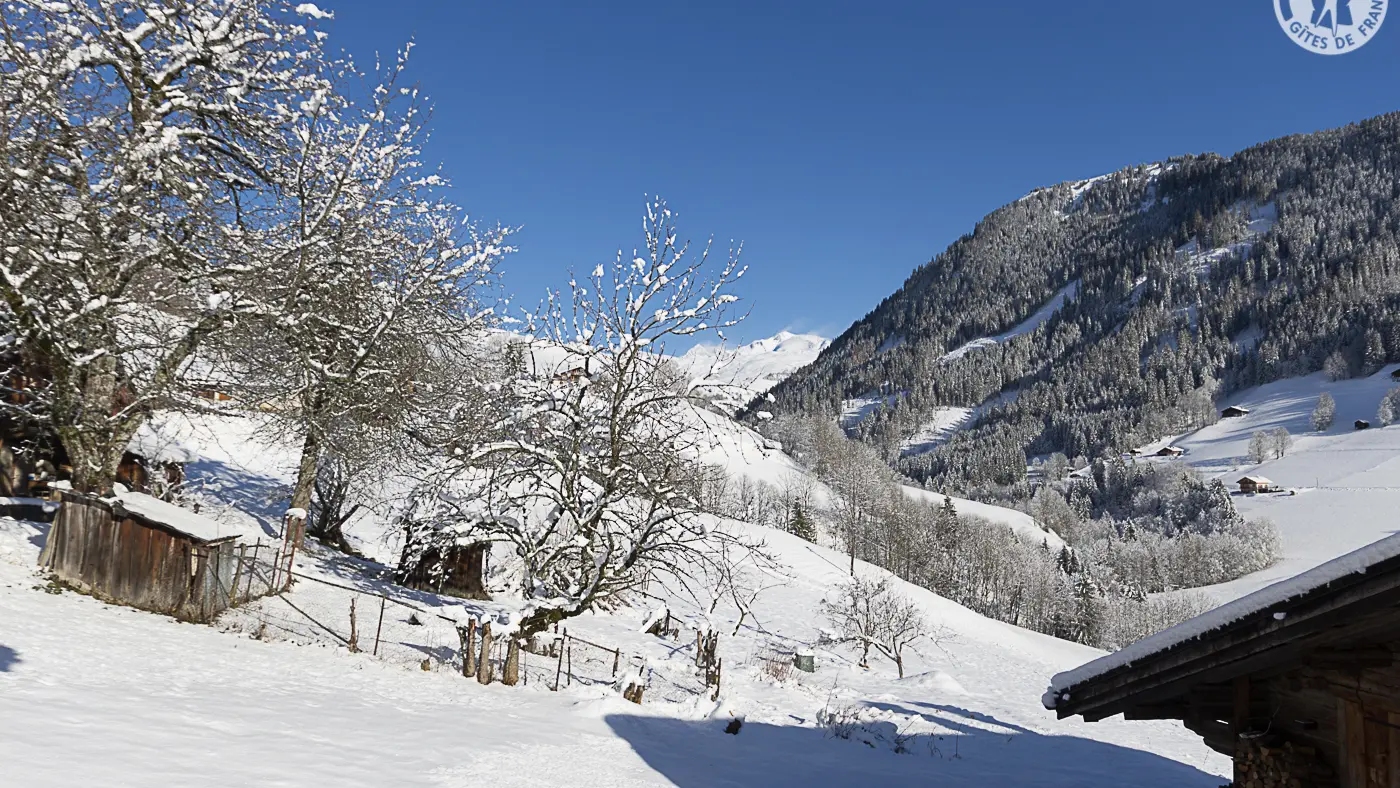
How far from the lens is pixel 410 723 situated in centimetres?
846

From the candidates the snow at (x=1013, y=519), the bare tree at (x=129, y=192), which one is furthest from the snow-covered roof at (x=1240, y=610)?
the snow at (x=1013, y=519)

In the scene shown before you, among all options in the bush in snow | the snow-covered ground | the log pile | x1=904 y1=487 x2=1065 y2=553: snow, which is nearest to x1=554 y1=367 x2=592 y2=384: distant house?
the log pile

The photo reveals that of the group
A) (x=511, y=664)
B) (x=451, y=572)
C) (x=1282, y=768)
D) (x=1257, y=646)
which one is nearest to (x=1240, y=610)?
(x=1257, y=646)

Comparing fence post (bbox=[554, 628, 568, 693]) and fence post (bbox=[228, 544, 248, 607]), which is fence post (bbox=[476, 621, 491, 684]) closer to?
fence post (bbox=[554, 628, 568, 693])

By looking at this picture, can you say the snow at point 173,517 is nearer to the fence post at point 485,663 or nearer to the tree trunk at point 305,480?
the tree trunk at point 305,480

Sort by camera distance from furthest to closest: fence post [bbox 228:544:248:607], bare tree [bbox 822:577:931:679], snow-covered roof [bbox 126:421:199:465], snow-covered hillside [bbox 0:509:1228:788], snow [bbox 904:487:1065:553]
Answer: snow [bbox 904:487:1065:553], bare tree [bbox 822:577:931:679], snow-covered roof [bbox 126:421:199:465], fence post [bbox 228:544:248:607], snow-covered hillside [bbox 0:509:1228:788]

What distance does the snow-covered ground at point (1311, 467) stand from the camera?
288 feet

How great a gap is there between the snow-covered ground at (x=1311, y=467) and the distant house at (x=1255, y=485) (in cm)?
231

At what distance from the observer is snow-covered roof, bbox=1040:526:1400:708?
3217 mm

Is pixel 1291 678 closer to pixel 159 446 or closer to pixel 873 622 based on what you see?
pixel 159 446

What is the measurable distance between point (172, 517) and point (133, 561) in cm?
86

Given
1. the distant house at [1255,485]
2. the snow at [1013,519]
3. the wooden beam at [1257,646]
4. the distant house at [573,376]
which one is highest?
the distant house at [1255,485]

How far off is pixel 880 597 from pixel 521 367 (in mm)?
24848

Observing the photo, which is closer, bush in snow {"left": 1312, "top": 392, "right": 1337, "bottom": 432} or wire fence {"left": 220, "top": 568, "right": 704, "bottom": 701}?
wire fence {"left": 220, "top": 568, "right": 704, "bottom": 701}
